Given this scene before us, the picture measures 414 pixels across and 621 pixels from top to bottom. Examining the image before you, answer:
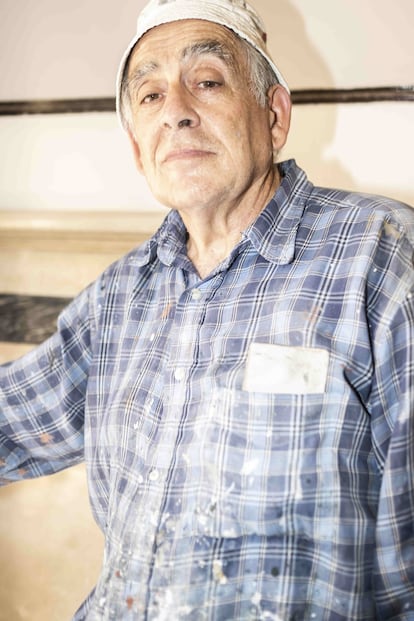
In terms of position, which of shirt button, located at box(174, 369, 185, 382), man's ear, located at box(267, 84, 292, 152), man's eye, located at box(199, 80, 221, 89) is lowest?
shirt button, located at box(174, 369, 185, 382)

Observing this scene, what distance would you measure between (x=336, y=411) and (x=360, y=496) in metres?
0.12

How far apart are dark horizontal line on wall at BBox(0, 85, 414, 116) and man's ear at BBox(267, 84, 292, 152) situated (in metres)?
0.33

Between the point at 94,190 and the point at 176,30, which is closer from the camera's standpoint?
the point at 176,30

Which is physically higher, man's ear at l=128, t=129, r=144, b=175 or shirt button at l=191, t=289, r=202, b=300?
man's ear at l=128, t=129, r=144, b=175

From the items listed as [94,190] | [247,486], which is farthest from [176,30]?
[247,486]

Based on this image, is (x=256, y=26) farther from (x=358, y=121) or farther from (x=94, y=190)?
(x=94, y=190)

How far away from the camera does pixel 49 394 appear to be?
4.32ft

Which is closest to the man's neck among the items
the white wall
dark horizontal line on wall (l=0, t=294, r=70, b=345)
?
the white wall

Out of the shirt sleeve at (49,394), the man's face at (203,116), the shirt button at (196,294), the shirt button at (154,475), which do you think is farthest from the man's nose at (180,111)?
the shirt button at (154,475)

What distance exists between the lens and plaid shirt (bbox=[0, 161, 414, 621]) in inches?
35.8

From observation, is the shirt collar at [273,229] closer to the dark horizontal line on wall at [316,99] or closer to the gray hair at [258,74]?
the gray hair at [258,74]

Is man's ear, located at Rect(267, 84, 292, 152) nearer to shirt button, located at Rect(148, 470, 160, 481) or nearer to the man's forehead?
the man's forehead

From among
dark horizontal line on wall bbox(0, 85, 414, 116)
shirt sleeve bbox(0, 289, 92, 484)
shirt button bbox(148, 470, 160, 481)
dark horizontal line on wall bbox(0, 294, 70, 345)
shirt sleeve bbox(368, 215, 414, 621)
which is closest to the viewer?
shirt sleeve bbox(368, 215, 414, 621)

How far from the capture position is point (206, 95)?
1.11m
